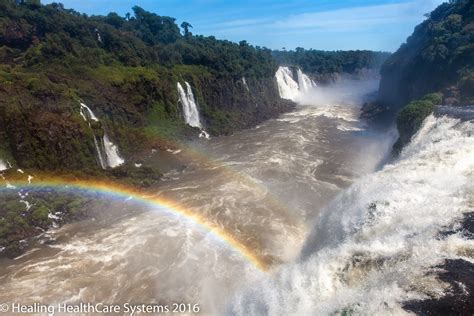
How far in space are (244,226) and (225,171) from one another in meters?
10.1

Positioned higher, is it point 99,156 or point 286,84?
point 286,84

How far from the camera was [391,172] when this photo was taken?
57.8 ft

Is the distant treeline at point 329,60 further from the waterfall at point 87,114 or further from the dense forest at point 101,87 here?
the waterfall at point 87,114

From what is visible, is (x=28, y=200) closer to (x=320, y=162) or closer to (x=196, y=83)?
(x=320, y=162)

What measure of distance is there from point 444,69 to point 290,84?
38374mm

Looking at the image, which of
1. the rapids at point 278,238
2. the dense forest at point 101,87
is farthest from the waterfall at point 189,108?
the rapids at point 278,238

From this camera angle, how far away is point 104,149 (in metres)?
30.1

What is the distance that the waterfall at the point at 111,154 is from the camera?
30.5 meters

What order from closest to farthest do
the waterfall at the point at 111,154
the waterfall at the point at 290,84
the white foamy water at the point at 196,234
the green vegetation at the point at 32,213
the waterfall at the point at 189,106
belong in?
1. the white foamy water at the point at 196,234
2. the green vegetation at the point at 32,213
3. the waterfall at the point at 111,154
4. the waterfall at the point at 189,106
5. the waterfall at the point at 290,84

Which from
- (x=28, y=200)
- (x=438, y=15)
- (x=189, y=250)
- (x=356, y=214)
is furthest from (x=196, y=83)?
(x=438, y=15)

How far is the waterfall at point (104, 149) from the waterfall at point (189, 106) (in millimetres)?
13202

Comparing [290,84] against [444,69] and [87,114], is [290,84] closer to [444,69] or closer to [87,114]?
[444,69]

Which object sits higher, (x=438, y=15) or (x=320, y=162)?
(x=438, y=15)

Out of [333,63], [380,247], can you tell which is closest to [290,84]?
[333,63]
